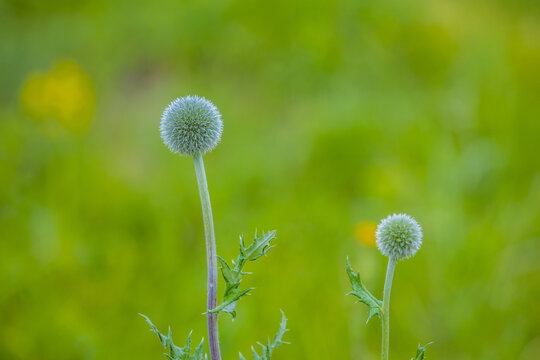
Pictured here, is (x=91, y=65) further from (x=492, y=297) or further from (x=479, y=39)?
(x=492, y=297)

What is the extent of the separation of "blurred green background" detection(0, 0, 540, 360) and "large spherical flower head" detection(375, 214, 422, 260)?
0.61 meters

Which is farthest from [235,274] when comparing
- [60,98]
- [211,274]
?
[60,98]

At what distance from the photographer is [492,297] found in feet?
7.29

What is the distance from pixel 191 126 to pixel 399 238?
0.50 metres

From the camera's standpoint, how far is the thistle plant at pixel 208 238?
795 millimetres

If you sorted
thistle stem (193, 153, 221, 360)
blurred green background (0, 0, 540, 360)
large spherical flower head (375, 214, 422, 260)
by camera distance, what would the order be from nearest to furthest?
thistle stem (193, 153, 221, 360), large spherical flower head (375, 214, 422, 260), blurred green background (0, 0, 540, 360)

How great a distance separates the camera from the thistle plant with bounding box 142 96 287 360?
0.80 metres

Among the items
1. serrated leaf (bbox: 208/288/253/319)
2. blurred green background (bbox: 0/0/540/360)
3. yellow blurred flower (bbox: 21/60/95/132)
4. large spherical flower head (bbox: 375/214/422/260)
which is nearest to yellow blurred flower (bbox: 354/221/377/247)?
blurred green background (bbox: 0/0/540/360)

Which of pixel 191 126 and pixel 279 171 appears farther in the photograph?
pixel 279 171

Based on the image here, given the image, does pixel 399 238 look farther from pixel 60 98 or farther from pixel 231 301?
pixel 60 98

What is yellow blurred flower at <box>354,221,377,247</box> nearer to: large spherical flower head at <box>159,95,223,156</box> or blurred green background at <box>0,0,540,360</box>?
blurred green background at <box>0,0,540,360</box>

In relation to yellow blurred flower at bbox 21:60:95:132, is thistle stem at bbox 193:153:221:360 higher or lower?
lower

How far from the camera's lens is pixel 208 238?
81 cm

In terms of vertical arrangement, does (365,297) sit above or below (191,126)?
below
